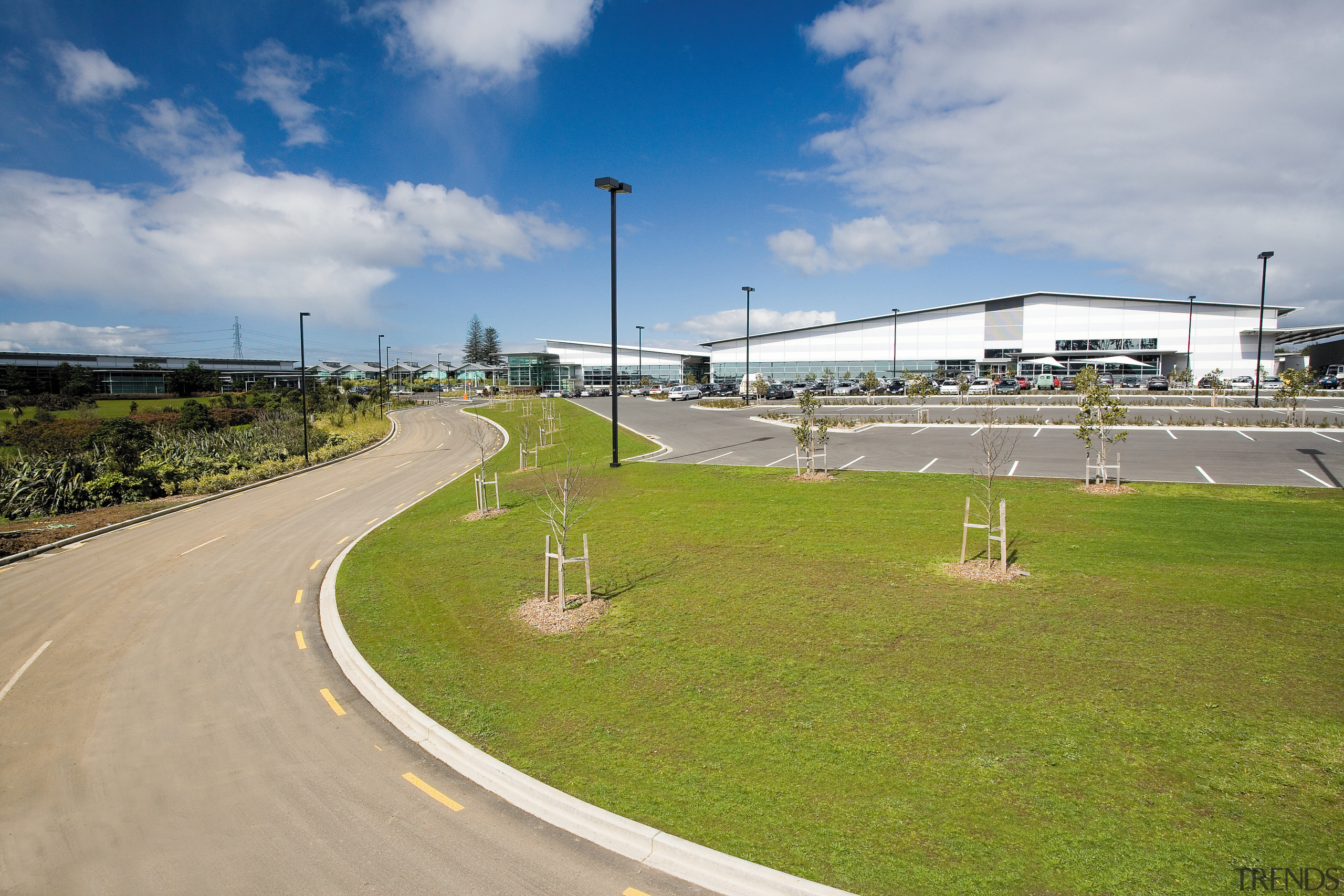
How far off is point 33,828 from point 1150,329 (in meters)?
86.8

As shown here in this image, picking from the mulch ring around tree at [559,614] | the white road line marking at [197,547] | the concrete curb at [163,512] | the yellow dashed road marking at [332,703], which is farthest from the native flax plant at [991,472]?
the concrete curb at [163,512]

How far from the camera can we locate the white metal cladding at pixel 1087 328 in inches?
2717

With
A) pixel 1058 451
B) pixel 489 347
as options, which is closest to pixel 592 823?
pixel 1058 451

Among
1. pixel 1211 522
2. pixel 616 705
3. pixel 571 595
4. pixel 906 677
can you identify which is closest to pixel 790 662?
pixel 906 677

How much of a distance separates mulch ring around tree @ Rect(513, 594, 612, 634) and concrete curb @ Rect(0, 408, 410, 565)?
14.6 m

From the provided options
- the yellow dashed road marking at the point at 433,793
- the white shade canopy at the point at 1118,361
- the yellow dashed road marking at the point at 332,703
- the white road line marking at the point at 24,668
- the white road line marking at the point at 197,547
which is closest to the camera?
the yellow dashed road marking at the point at 433,793

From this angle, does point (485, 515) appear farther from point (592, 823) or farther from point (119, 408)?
point (119, 408)

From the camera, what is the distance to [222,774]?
664cm

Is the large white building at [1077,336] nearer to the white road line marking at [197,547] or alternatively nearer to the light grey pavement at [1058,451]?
the light grey pavement at [1058,451]

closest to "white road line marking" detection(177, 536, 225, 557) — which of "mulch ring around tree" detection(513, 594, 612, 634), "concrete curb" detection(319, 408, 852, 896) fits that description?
"mulch ring around tree" detection(513, 594, 612, 634)

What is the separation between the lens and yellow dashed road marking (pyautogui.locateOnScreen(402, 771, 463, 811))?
5859 mm

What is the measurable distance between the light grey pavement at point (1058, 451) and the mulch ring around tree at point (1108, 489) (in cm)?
209

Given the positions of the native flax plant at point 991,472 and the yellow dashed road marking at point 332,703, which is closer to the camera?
the yellow dashed road marking at point 332,703

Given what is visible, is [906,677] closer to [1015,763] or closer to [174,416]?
[1015,763]
